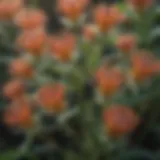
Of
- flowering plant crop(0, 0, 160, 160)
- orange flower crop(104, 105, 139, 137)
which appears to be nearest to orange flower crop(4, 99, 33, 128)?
flowering plant crop(0, 0, 160, 160)

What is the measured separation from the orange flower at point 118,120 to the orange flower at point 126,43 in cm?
8

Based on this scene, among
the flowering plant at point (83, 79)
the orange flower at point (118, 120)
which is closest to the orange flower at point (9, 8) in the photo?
the flowering plant at point (83, 79)

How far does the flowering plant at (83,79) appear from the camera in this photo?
22.6 inches

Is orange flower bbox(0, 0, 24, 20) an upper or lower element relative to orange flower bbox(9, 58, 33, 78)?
upper

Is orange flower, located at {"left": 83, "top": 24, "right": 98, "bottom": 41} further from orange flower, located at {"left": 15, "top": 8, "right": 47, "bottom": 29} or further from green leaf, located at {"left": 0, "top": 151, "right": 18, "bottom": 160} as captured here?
green leaf, located at {"left": 0, "top": 151, "right": 18, "bottom": 160}

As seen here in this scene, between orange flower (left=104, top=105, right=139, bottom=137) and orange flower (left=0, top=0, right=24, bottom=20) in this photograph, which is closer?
orange flower (left=104, top=105, right=139, bottom=137)

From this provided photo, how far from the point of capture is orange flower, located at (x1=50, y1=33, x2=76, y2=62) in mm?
584

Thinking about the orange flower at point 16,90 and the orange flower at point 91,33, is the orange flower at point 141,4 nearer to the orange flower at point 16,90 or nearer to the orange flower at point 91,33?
the orange flower at point 91,33

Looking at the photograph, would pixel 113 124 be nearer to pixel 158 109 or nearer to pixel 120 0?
pixel 158 109

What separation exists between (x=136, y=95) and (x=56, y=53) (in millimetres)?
125

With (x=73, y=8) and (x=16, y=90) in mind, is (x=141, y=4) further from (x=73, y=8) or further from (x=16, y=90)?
(x=16, y=90)

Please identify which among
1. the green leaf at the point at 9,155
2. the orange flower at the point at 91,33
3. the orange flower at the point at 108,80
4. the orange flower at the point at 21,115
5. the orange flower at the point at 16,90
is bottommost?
the green leaf at the point at 9,155

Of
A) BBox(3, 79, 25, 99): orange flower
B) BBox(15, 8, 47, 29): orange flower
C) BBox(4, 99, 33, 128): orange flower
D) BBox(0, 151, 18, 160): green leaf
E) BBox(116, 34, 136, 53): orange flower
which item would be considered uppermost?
BBox(15, 8, 47, 29): orange flower

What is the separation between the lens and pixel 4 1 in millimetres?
688
